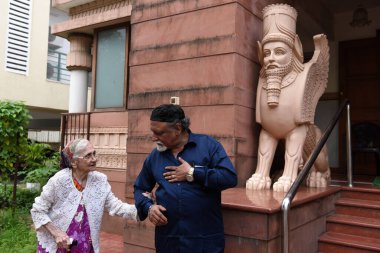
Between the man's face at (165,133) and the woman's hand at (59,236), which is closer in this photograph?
the man's face at (165,133)

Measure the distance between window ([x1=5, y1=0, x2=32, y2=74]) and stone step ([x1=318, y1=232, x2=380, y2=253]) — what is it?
12.8 metres

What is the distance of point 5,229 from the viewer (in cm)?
616

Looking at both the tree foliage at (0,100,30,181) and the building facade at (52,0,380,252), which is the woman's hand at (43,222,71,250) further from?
the tree foliage at (0,100,30,181)

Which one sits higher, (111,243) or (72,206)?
(72,206)

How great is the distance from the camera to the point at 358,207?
4102 millimetres

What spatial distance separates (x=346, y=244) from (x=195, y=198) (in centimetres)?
210

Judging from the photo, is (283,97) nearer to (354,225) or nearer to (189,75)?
(189,75)

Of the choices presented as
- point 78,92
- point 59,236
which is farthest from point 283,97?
point 78,92

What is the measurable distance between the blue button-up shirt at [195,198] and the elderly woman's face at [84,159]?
0.47 metres

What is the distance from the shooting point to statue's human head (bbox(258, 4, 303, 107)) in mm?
3922

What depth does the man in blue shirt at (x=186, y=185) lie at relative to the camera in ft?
7.53

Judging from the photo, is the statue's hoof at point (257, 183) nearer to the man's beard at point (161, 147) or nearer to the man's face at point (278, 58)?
the man's face at point (278, 58)

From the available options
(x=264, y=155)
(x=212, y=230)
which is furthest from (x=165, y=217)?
(x=264, y=155)

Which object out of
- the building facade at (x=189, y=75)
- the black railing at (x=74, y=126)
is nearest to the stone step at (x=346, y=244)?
the building facade at (x=189, y=75)
